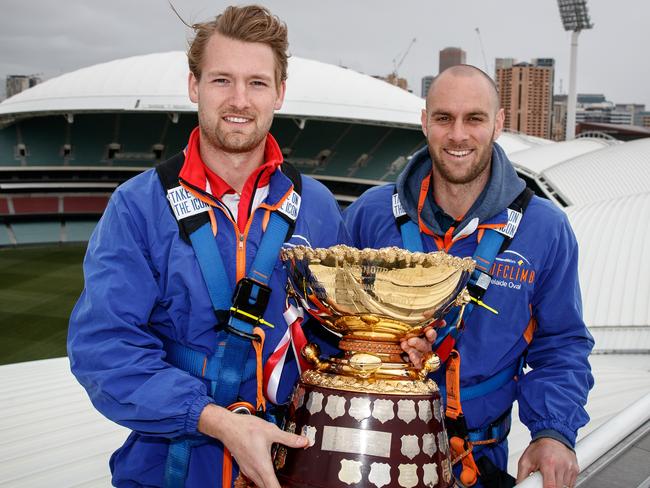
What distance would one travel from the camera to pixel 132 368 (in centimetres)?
184

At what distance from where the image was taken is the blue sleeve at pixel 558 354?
2.38 metres

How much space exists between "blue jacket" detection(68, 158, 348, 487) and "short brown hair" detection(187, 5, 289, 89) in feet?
1.38

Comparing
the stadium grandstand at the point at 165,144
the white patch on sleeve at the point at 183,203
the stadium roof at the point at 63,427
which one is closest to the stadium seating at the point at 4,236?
the stadium grandstand at the point at 165,144

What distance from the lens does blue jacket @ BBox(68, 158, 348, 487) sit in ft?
6.03

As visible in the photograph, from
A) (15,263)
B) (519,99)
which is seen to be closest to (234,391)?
(15,263)

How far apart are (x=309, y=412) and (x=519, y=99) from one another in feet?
452

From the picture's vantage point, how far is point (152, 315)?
7.20 feet

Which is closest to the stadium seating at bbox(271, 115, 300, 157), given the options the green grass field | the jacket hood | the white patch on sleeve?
the green grass field

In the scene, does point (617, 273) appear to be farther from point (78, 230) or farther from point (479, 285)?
point (78, 230)

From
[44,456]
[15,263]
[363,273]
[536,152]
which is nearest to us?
[363,273]

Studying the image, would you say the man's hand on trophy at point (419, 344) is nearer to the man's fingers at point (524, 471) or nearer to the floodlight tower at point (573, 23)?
the man's fingers at point (524, 471)

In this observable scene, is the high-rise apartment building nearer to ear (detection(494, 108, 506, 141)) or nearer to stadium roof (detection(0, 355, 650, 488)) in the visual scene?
stadium roof (detection(0, 355, 650, 488))

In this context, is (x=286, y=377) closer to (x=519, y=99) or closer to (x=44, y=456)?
(x=44, y=456)

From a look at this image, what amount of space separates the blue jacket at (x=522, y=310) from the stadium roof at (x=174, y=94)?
28843mm
